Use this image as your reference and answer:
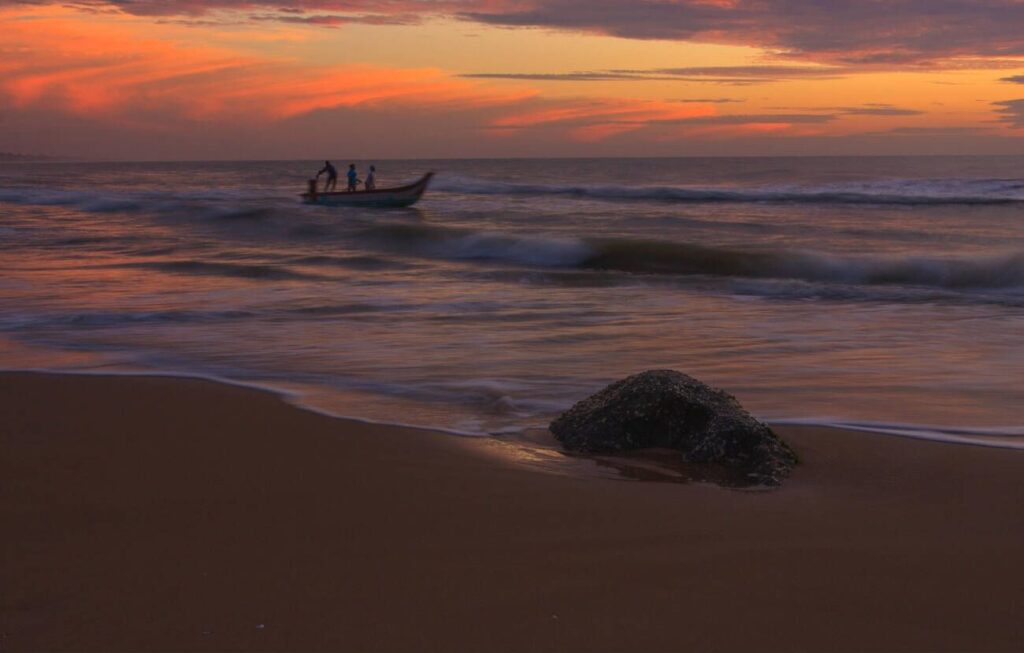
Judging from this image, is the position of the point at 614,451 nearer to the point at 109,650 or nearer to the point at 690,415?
the point at 690,415

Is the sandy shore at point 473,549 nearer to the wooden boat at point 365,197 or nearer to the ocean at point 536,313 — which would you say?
the ocean at point 536,313

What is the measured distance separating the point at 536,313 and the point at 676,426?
5.92 metres

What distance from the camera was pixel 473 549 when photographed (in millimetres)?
3777

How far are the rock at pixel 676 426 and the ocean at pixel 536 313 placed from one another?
1.77ft

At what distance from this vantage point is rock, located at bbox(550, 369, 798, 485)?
488 centimetres

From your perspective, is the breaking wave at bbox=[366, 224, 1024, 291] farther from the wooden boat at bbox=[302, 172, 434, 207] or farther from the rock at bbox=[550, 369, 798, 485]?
the rock at bbox=[550, 369, 798, 485]

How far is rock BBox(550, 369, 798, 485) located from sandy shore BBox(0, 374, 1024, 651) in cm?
26

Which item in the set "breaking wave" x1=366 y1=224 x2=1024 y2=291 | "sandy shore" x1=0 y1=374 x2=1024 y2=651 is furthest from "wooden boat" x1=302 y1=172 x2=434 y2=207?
"sandy shore" x1=0 y1=374 x2=1024 y2=651

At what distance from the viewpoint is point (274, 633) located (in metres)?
3.07

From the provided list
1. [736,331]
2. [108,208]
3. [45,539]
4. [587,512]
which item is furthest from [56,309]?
[108,208]

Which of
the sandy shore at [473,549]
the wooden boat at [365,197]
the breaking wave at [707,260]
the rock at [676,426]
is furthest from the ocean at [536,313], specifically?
the wooden boat at [365,197]

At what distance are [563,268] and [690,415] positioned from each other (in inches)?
529

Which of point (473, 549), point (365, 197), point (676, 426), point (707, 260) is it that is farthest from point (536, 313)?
point (365, 197)

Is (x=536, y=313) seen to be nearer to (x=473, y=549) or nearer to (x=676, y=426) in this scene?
(x=676, y=426)
